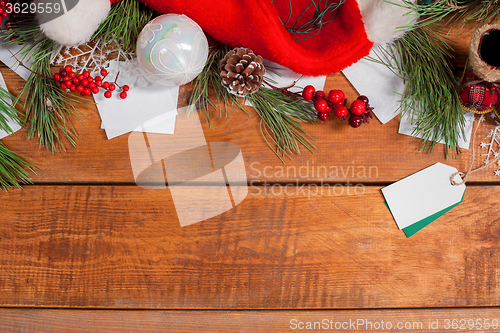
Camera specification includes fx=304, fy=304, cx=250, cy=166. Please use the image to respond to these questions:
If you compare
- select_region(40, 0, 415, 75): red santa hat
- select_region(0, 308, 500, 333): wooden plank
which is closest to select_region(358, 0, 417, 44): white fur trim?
select_region(40, 0, 415, 75): red santa hat

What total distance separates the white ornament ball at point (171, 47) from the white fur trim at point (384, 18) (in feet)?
0.90

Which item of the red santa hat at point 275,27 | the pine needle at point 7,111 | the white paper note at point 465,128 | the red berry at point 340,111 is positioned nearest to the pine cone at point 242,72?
the red santa hat at point 275,27

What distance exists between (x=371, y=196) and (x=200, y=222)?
0.32m

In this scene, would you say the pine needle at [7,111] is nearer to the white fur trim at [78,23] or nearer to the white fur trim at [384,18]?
the white fur trim at [78,23]

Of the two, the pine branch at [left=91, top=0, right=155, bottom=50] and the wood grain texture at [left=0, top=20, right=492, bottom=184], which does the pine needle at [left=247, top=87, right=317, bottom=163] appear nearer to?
the wood grain texture at [left=0, top=20, right=492, bottom=184]

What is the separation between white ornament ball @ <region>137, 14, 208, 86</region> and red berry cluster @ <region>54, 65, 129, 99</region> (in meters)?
0.09

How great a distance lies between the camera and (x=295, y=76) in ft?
1.84

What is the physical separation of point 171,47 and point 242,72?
116mm

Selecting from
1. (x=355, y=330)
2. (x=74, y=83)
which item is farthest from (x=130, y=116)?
(x=355, y=330)

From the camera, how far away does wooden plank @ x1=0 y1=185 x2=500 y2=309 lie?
1.83 feet

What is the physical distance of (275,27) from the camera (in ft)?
1.64

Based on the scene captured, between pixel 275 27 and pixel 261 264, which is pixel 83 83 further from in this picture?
pixel 261 264

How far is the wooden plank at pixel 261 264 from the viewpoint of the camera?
1.83 ft

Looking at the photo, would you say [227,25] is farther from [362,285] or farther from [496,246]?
[496,246]
